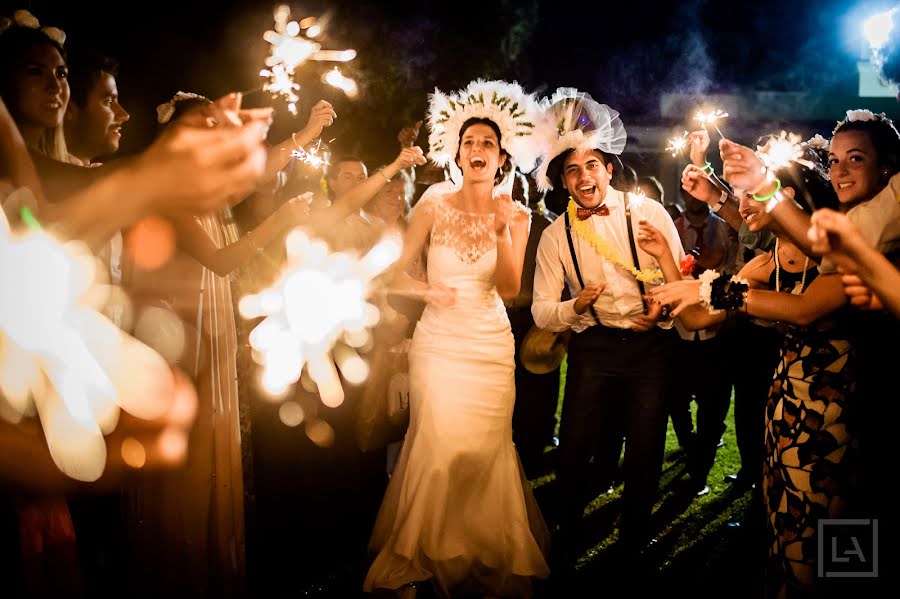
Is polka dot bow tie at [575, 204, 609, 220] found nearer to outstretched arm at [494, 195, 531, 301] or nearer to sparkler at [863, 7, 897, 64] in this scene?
outstretched arm at [494, 195, 531, 301]

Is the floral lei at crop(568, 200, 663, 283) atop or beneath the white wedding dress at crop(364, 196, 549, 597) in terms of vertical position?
atop

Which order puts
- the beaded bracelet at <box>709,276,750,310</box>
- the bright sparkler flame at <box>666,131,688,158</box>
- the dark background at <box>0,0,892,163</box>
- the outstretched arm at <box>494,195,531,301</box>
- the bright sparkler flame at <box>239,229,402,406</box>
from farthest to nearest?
the dark background at <box>0,0,892,163</box> → the bright sparkler flame at <box>239,229,402,406</box> → the outstretched arm at <box>494,195,531,301</box> → the bright sparkler flame at <box>666,131,688,158</box> → the beaded bracelet at <box>709,276,750,310</box>

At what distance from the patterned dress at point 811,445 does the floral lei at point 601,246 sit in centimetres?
123

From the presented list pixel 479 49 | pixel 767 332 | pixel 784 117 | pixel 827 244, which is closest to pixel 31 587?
pixel 827 244

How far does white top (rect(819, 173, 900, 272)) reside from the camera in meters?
2.62

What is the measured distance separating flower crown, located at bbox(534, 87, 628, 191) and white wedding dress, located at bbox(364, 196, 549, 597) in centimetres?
74

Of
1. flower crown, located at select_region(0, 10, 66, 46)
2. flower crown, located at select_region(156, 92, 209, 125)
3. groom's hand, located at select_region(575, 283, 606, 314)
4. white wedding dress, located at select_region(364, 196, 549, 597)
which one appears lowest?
white wedding dress, located at select_region(364, 196, 549, 597)

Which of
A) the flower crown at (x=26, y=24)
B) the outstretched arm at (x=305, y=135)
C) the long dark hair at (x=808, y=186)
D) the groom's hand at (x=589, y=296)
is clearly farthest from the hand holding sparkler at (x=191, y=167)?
the long dark hair at (x=808, y=186)

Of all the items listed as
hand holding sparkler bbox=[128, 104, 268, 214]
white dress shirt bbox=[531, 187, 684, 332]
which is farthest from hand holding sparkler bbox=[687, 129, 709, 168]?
hand holding sparkler bbox=[128, 104, 268, 214]

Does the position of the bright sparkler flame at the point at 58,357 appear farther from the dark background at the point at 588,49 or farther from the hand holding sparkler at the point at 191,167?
the dark background at the point at 588,49

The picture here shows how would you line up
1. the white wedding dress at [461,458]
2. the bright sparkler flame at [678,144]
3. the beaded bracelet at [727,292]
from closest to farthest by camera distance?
the beaded bracelet at [727,292]
the bright sparkler flame at [678,144]
the white wedding dress at [461,458]

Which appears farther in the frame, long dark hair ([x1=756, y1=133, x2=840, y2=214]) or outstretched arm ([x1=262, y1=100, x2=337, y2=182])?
outstretched arm ([x1=262, y1=100, x2=337, y2=182])

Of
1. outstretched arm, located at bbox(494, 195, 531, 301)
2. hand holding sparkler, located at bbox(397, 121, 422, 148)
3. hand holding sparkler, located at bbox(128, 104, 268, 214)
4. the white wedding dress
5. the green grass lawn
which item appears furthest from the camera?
hand holding sparkler, located at bbox(397, 121, 422, 148)

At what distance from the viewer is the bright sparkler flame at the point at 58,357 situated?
5.43 ft
